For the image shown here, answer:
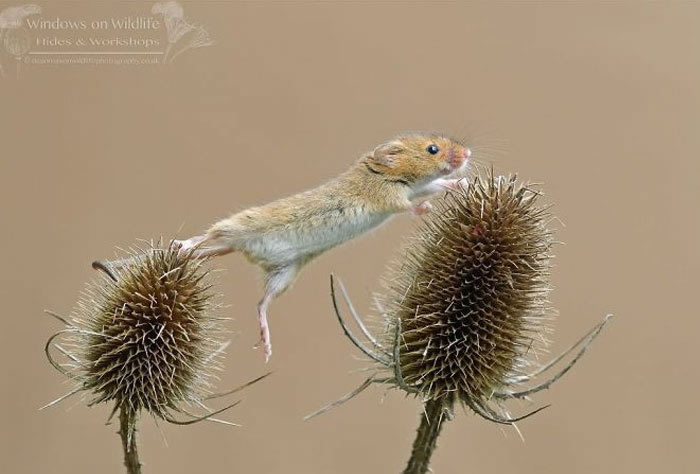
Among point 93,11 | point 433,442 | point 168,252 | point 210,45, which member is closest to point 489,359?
point 433,442

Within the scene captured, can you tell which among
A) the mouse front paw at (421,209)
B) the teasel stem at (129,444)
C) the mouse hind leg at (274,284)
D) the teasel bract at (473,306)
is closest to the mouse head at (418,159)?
the mouse front paw at (421,209)

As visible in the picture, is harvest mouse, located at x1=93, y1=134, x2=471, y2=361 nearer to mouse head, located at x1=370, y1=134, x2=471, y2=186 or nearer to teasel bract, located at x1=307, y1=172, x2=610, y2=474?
mouse head, located at x1=370, y1=134, x2=471, y2=186

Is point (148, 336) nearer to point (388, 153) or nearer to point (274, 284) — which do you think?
point (274, 284)

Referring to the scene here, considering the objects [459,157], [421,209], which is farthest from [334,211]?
[459,157]

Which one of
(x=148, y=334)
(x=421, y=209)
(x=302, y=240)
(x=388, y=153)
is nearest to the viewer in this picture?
(x=148, y=334)

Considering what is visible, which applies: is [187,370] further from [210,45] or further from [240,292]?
[210,45]
